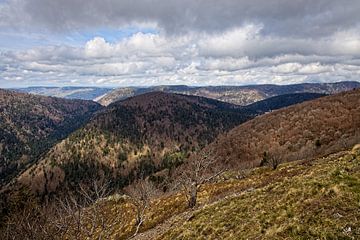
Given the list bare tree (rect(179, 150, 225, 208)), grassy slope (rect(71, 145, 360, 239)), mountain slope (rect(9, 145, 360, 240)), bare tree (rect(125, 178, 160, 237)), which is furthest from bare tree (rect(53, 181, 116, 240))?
bare tree (rect(179, 150, 225, 208))

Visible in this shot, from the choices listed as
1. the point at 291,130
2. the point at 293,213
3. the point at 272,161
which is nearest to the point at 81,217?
the point at 293,213

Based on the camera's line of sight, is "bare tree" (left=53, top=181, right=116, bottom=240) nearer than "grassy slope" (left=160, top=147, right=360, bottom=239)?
No

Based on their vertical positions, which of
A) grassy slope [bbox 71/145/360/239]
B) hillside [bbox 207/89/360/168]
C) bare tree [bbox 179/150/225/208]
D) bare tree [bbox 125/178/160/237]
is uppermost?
grassy slope [bbox 71/145/360/239]

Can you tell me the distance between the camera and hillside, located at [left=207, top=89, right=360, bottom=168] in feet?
409

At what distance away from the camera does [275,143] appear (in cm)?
14588

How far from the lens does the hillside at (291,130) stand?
125 m

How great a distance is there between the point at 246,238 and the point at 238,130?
169495mm

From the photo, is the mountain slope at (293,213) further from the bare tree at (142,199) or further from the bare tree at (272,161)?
the bare tree at (272,161)

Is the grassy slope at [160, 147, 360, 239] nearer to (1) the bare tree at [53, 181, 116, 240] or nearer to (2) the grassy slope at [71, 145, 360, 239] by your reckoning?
(2) the grassy slope at [71, 145, 360, 239]

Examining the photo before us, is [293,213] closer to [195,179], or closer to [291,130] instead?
[195,179]

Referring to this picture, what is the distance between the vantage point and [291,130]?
147750 millimetres

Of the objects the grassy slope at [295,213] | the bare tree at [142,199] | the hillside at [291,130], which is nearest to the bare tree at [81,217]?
the bare tree at [142,199]

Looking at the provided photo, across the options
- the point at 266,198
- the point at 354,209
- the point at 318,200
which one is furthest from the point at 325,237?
the point at 266,198

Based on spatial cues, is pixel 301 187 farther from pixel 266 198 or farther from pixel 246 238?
pixel 246 238
